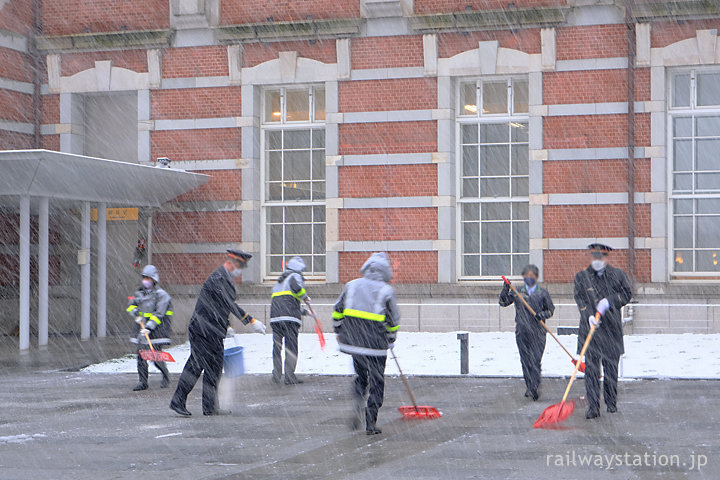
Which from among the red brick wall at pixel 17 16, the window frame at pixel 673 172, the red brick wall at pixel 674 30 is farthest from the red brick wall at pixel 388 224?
the red brick wall at pixel 17 16

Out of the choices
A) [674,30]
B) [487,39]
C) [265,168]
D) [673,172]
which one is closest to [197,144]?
[265,168]

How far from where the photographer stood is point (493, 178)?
19547mm

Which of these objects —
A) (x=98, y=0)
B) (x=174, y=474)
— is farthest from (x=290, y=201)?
(x=174, y=474)

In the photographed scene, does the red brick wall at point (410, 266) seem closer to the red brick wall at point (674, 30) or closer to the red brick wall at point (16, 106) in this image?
the red brick wall at point (674, 30)

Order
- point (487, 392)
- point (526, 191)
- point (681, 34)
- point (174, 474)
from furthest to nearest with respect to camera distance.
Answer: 1. point (526, 191)
2. point (681, 34)
3. point (487, 392)
4. point (174, 474)

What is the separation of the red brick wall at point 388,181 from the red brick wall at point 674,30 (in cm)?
446

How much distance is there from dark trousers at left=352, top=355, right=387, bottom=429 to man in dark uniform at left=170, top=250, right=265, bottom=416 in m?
1.79

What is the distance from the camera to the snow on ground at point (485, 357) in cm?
1471

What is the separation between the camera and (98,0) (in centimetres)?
2111

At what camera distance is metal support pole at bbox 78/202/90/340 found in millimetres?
19422

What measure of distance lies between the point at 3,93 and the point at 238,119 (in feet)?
15.6

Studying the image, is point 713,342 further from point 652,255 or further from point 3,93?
point 3,93

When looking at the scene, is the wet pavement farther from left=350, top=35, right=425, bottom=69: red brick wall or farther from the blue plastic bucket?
left=350, top=35, right=425, bottom=69: red brick wall

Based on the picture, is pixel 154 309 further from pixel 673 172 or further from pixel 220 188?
pixel 673 172
